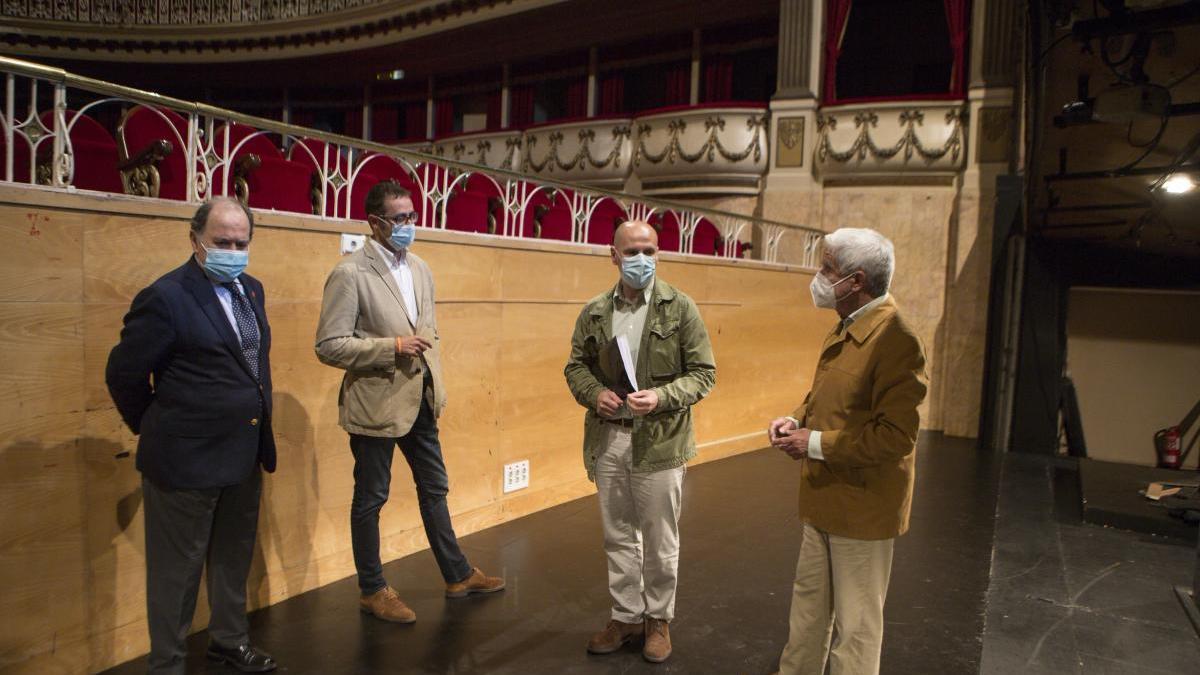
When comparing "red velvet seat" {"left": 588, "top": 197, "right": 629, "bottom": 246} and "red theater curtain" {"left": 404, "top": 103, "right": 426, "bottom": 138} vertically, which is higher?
"red theater curtain" {"left": 404, "top": 103, "right": 426, "bottom": 138}

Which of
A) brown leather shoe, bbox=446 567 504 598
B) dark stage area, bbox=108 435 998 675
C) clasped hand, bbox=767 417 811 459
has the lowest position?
dark stage area, bbox=108 435 998 675

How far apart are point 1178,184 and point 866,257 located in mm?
3331

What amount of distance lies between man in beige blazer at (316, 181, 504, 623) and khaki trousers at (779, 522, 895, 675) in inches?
51.7

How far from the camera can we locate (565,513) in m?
3.99

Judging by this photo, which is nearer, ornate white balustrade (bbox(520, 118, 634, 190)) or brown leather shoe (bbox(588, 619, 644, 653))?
brown leather shoe (bbox(588, 619, 644, 653))

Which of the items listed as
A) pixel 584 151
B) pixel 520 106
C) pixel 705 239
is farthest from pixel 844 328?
pixel 520 106

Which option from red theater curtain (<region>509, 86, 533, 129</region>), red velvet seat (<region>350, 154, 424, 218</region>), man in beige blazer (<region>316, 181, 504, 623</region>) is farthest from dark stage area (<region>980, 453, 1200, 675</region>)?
red theater curtain (<region>509, 86, 533, 129</region>)

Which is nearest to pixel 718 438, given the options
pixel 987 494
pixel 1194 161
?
pixel 987 494

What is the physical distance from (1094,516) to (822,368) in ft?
10.5

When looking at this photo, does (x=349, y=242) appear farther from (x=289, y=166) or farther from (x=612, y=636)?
(x=612, y=636)

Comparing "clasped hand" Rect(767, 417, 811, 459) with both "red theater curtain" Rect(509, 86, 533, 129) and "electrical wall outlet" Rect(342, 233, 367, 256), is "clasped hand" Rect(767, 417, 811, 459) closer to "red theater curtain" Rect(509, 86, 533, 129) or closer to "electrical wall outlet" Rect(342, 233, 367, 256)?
"electrical wall outlet" Rect(342, 233, 367, 256)

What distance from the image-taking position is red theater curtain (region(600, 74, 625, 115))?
10391 millimetres

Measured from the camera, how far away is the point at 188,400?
6.40 ft

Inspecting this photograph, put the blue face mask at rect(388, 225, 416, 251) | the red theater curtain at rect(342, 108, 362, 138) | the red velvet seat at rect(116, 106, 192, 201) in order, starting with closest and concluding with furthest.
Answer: the blue face mask at rect(388, 225, 416, 251), the red velvet seat at rect(116, 106, 192, 201), the red theater curtain at rect(342, 108, 362, 138)
